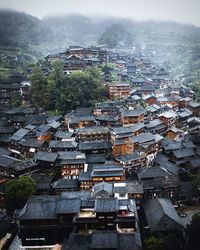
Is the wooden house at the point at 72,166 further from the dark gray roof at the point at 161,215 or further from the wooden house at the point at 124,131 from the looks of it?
the dark gray roof at the point at 161,215

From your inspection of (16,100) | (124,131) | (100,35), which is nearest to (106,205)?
(124,131)

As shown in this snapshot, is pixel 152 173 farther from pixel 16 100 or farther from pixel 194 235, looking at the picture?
pixel 16 100

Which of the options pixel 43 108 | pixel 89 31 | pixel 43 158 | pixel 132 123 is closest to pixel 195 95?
pixel 132 123

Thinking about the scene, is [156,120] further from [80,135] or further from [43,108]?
[43,108]

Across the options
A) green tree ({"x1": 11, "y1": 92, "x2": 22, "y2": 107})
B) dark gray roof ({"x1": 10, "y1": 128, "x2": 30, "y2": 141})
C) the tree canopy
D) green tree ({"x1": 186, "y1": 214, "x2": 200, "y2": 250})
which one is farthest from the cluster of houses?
green tree ({"x1": 186, "y1": 214, "x2": 200, "y2": 250})

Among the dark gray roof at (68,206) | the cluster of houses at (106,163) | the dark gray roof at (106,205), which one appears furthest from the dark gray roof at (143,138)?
the dark gray roof at (68,206)

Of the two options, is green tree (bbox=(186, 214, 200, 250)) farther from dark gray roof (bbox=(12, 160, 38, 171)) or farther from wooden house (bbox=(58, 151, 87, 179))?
dark gray roof (bbox=(12, 160, 38, 171))
